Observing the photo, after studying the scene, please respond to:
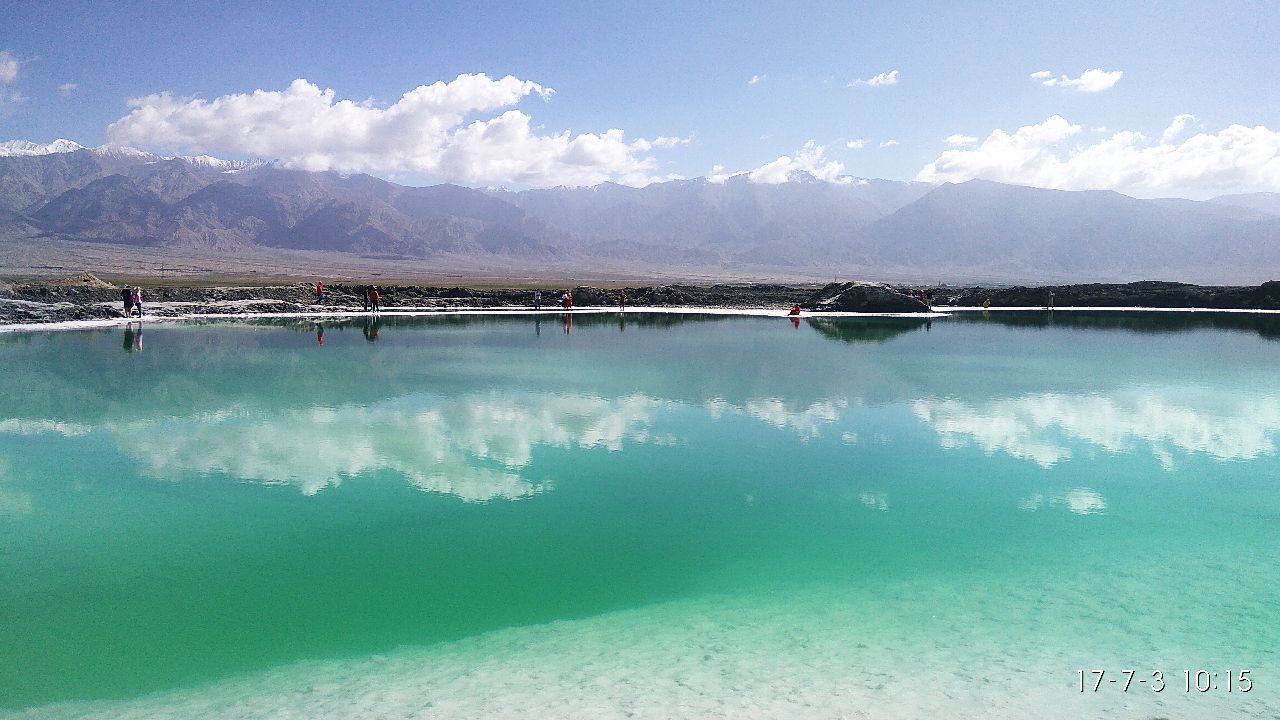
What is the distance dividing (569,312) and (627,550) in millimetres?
38485

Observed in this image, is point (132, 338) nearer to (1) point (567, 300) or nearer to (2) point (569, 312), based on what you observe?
(2) point (569, 312)

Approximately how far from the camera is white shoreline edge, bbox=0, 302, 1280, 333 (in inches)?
1303

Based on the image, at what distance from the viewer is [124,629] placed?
696 centimetres

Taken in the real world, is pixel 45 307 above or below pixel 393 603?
above

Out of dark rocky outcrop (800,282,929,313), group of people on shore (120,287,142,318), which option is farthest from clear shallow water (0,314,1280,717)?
dark rocky outcrop (800,282,929,313)

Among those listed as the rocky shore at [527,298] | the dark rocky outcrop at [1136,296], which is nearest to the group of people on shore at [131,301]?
the rocky shore at [527,298]

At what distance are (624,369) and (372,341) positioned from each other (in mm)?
12121

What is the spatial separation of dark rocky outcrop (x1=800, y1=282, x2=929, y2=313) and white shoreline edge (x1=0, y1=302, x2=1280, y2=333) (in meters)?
1.10

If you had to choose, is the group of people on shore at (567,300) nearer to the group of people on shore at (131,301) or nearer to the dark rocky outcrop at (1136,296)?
the group of people on shore at (131,301)

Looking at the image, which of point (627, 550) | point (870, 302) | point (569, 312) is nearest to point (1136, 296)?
point (870, 302)

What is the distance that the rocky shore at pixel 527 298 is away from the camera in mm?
37216

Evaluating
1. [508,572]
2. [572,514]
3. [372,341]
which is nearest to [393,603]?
[508,572]

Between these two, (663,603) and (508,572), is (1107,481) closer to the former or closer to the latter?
(663,603)

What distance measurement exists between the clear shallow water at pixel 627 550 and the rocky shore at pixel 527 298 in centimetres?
2226
